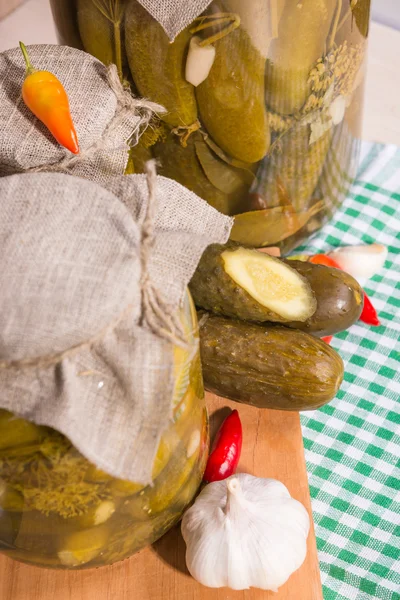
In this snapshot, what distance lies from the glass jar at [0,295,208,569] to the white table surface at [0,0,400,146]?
87 cm

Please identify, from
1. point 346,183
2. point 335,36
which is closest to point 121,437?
point 335,36

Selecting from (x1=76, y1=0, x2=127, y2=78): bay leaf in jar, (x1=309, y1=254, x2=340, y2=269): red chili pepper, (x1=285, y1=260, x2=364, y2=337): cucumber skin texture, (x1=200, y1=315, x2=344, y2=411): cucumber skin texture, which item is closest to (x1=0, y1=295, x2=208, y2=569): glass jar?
(x1=200, y1=315, x2=344, y2=411): cucumber skin texture

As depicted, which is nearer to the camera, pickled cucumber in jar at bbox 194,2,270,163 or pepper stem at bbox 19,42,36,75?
pepper stem at bbox 19,42,36,75

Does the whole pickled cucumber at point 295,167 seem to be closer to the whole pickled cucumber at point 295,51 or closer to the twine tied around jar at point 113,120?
the whole pickled cucumber at point 295,51

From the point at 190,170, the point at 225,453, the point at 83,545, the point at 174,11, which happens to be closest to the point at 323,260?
the point at 190,170

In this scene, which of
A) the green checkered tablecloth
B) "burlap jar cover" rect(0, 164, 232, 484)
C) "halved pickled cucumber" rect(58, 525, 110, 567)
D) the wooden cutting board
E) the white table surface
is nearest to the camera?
"burlap jar cover" rect(0, 164, 232, 484)

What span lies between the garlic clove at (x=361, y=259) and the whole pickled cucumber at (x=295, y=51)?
12.9 inches

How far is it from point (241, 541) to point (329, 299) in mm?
347

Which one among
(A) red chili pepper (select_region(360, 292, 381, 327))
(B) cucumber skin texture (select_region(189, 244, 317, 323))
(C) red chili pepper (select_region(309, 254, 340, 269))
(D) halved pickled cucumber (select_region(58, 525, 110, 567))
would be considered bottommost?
(D) halved pickled cucumber (select_region(58, 525, 110, 567))

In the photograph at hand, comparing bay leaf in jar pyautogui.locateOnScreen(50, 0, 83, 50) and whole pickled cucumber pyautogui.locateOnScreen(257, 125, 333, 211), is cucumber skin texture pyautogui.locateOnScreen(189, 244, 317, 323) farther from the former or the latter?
bay leaf in jar pyautogui.locateOnScreen(50, 0, 83, 50)

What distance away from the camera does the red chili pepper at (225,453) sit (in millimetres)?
860

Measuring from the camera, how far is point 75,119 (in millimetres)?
721

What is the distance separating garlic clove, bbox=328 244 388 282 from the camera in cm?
119

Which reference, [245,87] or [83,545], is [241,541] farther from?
[245,87]
